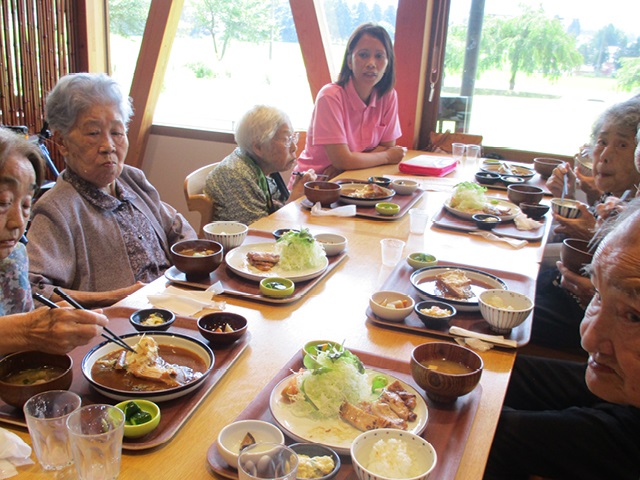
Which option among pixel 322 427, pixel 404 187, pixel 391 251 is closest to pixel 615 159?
pixel 404 187

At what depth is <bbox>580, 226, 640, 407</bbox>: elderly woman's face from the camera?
1050 mm

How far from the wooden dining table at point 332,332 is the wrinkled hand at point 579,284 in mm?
103

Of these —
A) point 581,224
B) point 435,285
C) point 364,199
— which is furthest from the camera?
point 364,199

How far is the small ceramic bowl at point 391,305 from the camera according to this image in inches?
62.2

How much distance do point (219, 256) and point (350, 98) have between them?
7.05ft

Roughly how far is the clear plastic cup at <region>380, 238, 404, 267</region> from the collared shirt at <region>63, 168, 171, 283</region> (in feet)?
3.07

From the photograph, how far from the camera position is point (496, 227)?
99.7 inches

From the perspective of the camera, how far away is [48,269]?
6.46ft

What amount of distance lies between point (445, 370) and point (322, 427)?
Answer: 0.33 metres

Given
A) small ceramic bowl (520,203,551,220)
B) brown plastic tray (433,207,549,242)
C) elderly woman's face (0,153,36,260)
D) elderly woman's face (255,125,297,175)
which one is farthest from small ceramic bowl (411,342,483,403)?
elderly woman's face (255,125,297,175)

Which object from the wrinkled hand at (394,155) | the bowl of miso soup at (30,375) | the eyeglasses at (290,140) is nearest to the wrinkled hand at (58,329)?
the bowl of miso soup at (30,375)

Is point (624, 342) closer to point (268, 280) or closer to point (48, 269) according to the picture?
point (268, 280)

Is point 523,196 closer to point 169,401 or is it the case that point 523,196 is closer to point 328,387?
point 328,387

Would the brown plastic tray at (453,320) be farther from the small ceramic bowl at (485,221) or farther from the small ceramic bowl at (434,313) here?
the small ceramic bowl at (485,221)
